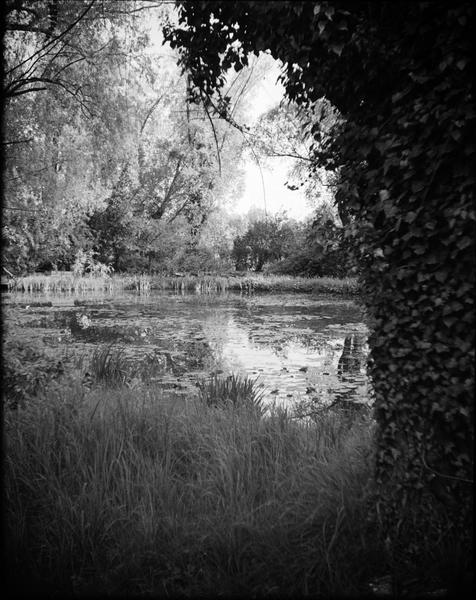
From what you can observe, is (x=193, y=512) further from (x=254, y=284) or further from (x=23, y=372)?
(x=254, y=284)

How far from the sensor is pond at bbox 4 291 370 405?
632 cm

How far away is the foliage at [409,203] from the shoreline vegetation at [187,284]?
2371cm

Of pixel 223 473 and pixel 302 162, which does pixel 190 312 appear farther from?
pixel 223 473

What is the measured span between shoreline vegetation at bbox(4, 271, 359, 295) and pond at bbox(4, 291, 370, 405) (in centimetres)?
1063

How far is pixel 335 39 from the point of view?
6.96ft

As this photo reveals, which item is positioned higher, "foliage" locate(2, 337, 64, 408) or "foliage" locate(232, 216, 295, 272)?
"foliage" locate(232, 216, 295, 272)

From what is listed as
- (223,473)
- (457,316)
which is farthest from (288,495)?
(457,316)

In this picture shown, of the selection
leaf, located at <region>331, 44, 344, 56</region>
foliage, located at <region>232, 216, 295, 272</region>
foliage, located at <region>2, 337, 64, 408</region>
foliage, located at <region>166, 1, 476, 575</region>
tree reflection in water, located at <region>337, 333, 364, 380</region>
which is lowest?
tree reflection in water, located at <region>337, 333, 364, 380</region>

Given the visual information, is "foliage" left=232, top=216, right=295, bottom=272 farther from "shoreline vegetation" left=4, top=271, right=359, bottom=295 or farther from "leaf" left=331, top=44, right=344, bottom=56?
"leaf" left=331, top=44, right=344, bottom=56

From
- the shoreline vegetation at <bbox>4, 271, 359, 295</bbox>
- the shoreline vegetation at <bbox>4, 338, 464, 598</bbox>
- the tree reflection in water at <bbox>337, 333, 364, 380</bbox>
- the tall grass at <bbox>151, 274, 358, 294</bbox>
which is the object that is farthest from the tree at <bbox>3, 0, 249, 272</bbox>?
the tall grass at <bbox>151, 274, 358, 294</bbox>

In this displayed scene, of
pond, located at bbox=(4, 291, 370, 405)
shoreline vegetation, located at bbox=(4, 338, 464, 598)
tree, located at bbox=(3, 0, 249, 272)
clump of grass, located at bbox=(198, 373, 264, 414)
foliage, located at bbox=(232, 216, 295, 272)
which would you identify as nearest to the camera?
shoreline vegetation, located at bbox=(4, 338, 464, 598)

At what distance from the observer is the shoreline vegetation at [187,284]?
84.9 feet

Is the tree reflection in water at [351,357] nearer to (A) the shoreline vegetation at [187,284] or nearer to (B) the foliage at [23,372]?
(B) the foliage at [23,372]

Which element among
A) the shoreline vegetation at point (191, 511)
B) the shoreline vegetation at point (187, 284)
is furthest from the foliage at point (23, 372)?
the shoreline vegetation at point (187, 284)
